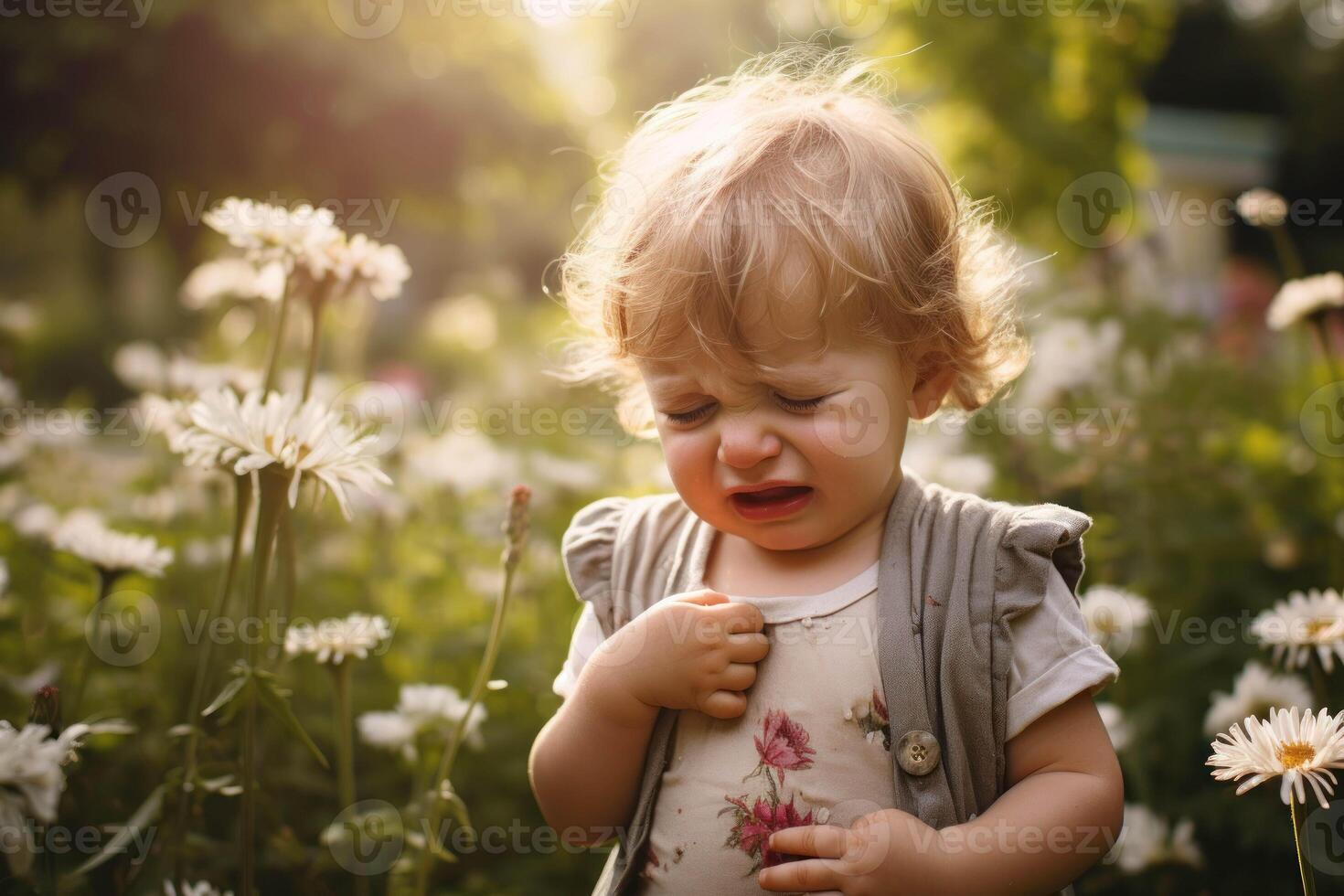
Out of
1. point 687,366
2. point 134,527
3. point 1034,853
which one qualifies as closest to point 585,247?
point 687,366

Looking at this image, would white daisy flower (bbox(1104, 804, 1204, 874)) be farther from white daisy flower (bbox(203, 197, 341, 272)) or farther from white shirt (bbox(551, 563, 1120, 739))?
white daisy flower (bbox(203, 197, 341, 272))

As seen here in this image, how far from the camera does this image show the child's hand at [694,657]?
4.51 ft

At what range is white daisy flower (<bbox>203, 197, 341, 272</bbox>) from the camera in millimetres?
1617

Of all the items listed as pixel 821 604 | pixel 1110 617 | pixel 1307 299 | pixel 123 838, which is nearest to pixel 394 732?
pixel 123 838

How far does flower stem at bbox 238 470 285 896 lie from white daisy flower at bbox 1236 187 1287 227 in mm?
2157

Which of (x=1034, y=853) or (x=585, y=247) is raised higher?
(x=585, y=247)

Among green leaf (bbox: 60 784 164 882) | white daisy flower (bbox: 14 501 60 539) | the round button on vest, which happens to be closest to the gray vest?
the round button on vest

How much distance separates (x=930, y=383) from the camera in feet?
5.14

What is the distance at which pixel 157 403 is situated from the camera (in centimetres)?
197

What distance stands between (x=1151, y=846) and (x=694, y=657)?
115 cm

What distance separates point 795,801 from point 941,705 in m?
0.22

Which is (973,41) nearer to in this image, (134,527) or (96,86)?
(134,527)

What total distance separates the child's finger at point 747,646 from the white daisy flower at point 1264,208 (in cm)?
173

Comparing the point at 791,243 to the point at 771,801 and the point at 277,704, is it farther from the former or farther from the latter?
the point at 277,704
